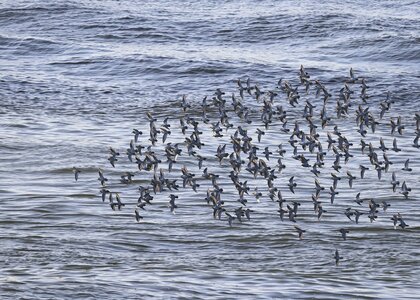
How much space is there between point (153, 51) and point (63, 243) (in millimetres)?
28805

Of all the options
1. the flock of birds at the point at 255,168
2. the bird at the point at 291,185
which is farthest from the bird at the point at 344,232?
the bird at the point at 291,185

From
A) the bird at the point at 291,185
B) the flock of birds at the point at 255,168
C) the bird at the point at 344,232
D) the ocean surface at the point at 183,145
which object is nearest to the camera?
the ocean surface at the point at 183,145

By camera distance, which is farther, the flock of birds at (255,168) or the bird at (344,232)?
the flock of birds at (255,168)

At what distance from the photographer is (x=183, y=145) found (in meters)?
41.2

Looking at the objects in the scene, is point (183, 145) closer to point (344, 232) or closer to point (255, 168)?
point (255, 168)

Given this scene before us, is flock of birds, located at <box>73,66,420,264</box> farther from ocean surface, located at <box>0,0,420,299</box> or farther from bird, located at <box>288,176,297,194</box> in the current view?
ocean surface, located at <box>0,0,420,299</box>

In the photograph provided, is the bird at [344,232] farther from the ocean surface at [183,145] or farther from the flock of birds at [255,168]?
the ocean surface at [183,145]

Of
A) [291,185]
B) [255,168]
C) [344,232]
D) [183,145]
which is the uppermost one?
[255,168]

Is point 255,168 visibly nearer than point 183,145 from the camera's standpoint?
Yes

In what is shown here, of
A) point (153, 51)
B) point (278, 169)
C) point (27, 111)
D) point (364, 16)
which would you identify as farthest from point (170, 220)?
point (364, 16)

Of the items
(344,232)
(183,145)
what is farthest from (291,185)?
(183,145)

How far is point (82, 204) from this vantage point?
34.2 m

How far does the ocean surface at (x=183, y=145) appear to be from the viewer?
1108 inches

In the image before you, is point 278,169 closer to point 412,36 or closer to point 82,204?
point 82,204
